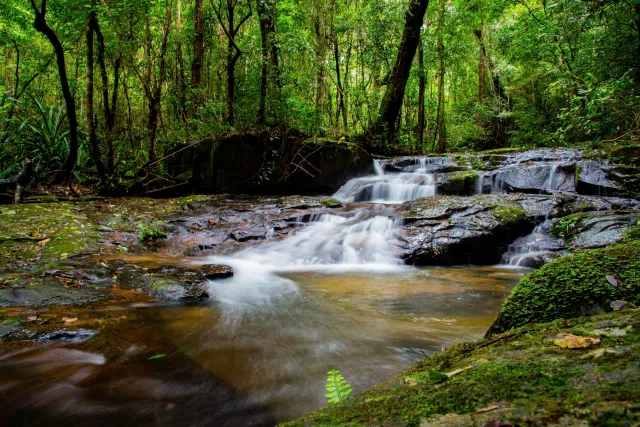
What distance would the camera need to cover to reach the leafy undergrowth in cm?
70

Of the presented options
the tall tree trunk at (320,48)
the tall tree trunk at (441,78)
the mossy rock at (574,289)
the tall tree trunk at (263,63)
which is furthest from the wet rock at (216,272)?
the tall tree trunk at (441,78)

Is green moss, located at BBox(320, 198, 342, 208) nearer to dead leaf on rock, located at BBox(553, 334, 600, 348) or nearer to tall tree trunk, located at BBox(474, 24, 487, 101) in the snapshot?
dead leaf on rock, located at BBox(553, 334, 600, 348)

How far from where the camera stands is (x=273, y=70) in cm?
1072

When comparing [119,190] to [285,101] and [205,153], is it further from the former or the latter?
[285,101]

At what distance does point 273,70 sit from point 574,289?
1047 centimetres

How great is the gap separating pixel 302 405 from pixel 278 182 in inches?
356

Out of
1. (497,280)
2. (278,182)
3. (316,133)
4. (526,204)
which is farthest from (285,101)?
(497,280)

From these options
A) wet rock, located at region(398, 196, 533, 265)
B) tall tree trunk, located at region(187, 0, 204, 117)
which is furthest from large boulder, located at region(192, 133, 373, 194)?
wet rock, located at region(398, 196, 533, 265)

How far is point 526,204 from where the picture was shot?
280 inches

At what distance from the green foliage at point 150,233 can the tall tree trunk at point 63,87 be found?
12.8 feet

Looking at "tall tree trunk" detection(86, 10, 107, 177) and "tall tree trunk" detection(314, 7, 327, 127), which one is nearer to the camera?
"tall tree trunk" detection(86, 10, 107, 177)

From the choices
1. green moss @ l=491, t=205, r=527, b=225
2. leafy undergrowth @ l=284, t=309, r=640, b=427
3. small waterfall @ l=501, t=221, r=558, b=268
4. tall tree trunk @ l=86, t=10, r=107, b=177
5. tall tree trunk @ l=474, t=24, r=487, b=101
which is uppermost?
tall tree trunk @ l=474, t=24, r=487, b=101

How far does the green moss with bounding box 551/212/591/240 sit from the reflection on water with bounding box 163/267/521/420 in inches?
69.1

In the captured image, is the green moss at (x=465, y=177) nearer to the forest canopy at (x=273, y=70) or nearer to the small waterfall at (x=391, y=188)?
the small waterfall at (x=391, y=188)
